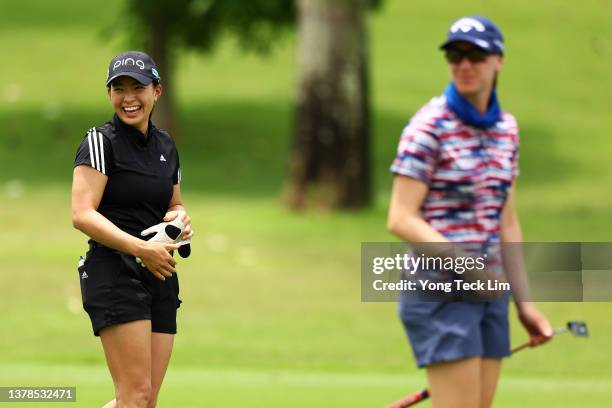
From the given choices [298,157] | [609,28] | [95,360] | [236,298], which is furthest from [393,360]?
[609,28]

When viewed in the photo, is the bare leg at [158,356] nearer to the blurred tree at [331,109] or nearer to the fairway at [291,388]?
the fairway at [291,388]

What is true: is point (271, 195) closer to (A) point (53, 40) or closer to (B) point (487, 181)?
(A) point (53, 40)

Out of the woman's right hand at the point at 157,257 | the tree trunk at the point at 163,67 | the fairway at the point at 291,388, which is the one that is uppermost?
the tree trunk at the point at 163,67

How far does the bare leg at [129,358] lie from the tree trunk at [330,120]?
16670 mm

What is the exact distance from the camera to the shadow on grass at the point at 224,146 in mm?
30938

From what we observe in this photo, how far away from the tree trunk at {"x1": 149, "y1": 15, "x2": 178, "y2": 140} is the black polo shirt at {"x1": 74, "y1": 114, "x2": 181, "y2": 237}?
26378 mm

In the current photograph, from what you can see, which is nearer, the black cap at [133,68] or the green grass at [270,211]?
the black cap at [133,68]

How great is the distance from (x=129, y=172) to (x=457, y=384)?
5.39ft

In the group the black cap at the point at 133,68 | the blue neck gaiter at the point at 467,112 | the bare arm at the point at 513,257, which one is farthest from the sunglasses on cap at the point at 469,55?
the black cap at the point at 133,68

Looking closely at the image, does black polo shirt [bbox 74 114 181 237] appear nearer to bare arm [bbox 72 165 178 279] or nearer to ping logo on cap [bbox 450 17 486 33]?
bare arm [bbox 72 165 178 279]

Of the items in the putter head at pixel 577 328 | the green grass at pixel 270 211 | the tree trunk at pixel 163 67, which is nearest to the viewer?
the putter head at pixel 577 328

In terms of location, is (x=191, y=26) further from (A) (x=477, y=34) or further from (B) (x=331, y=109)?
(A) (x=477, y=34)

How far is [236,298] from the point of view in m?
16.8

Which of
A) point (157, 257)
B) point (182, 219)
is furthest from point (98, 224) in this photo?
point (182, 219)
